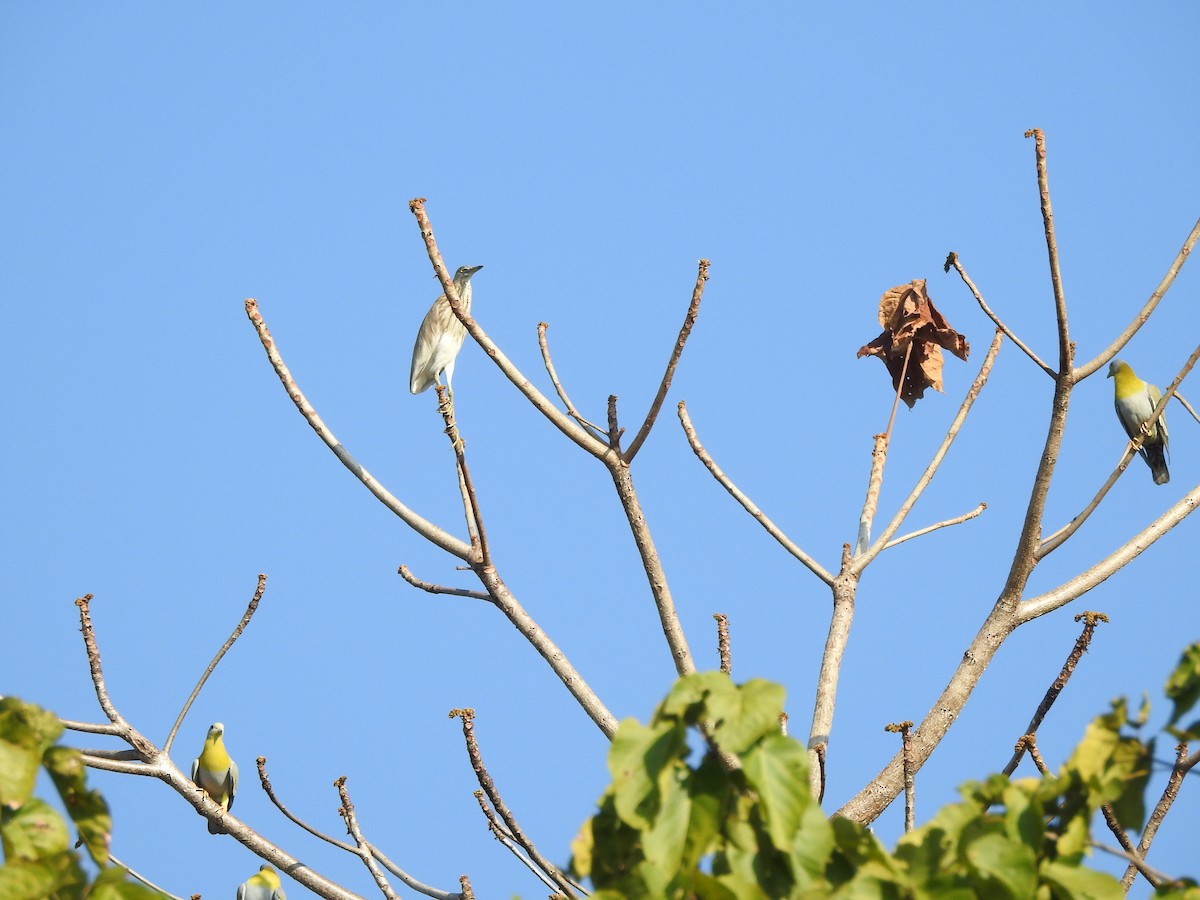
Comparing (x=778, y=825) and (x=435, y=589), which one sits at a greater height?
(x=435, y=589)

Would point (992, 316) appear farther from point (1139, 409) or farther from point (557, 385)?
point (1139, 409)

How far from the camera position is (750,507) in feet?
15.0

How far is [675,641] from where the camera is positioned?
4266 mm

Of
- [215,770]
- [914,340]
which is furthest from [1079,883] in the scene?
[215,770]

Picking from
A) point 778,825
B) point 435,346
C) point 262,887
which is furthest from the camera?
point 435,346

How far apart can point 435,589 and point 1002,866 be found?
2.77 m

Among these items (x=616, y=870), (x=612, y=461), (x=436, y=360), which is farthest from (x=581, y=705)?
(x=436, y=360)

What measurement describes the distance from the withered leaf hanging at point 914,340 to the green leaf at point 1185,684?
329 cm

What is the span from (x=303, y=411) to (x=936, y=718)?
2.39 m

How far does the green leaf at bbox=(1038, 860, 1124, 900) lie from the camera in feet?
6.02

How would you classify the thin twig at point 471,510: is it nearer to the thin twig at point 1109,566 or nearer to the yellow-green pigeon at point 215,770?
the thin twig at point 1109,566

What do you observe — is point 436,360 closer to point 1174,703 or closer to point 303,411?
point 303,411

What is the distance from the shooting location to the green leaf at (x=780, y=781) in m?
1.83

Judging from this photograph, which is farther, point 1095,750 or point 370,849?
point 370,849
